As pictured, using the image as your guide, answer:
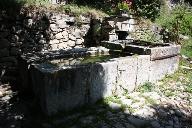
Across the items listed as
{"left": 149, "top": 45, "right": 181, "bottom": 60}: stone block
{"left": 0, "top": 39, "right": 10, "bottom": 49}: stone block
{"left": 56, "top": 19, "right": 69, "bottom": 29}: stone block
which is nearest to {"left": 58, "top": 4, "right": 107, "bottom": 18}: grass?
{"left": 56, "top": 19, "right": 69, "bottom": 29}: stone block

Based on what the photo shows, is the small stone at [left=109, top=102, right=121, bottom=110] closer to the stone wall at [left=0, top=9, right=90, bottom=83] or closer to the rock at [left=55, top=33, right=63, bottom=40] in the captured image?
the stone wall at [left=0, top=9, right=90, bottom=83]

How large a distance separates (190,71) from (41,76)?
4.88m

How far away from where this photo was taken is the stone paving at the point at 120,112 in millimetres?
5715

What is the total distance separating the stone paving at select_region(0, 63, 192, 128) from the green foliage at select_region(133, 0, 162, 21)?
460cm

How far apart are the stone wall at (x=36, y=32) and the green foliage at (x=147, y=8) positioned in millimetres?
2822

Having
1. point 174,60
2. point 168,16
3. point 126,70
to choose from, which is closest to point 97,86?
point 126,70

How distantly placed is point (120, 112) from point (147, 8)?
6.39 m

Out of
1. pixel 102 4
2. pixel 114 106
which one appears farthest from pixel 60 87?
pixel 102 4

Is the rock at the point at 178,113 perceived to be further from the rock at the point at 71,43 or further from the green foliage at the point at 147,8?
the green foliage at the point at 147,8

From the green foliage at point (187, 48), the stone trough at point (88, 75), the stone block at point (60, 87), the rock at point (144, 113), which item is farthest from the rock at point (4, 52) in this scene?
the green foliage at point (187, 48)

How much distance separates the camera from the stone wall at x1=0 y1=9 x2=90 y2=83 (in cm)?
796

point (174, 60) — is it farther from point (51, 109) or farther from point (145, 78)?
point (51, 109)

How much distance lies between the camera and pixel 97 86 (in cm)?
633

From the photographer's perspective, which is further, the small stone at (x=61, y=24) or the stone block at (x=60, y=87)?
the small stone at (x=61, y=24)
